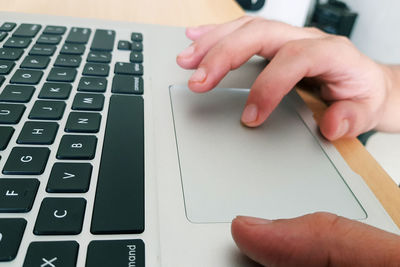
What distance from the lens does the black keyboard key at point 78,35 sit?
388 mm

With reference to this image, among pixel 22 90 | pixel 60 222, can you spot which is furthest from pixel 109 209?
pixel 22 90

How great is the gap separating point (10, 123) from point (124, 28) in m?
0.26

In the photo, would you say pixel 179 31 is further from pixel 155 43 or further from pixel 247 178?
pixel 247 178

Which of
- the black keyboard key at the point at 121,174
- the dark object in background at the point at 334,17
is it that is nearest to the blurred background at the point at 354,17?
the dark object in background at the point at 334,17

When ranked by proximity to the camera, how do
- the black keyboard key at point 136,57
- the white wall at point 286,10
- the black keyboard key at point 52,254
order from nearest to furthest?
the black keyboard key at point 52,254 → the black keyboard key at point 136,57 → the white wall at point 286,10

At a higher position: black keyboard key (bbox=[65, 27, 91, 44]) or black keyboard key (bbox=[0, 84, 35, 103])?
black keyboard key (bbox=[65, 27, 91, 44])

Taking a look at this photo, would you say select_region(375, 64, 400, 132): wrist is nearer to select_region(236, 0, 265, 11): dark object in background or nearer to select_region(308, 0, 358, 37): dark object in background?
select_region(236, 0, 265, 11): dark object in background

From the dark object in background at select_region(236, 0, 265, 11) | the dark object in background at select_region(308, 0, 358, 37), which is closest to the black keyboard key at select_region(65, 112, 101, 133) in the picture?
the dark object in background at select_region(236, 0, 265, 11)

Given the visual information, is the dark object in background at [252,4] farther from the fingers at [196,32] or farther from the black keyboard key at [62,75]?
the black keyboard key at [62,75]

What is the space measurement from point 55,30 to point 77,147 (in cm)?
24

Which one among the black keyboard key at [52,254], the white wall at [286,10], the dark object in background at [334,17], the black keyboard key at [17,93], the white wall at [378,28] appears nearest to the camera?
the black keyboard key at [52,254]

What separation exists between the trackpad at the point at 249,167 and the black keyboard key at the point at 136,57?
0.07m

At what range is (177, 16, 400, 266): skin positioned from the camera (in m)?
0.17

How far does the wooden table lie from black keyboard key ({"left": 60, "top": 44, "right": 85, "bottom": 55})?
0.16 meters
